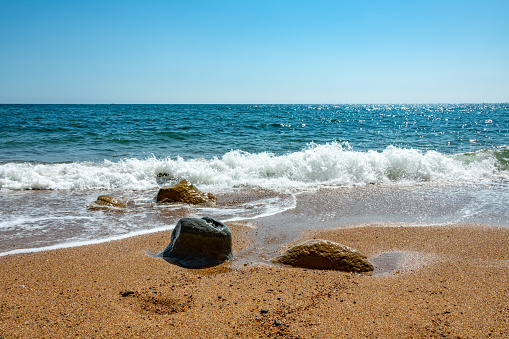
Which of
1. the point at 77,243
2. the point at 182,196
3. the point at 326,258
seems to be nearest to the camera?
the point at 326,258

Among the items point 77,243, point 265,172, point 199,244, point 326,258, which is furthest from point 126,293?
point 265,172

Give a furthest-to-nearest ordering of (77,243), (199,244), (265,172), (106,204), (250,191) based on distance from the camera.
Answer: (265,172) → (250,191) → (106,204) → (77,243) → (199,244)

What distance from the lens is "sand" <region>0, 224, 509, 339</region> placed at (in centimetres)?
293

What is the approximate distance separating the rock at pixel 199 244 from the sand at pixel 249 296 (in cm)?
19

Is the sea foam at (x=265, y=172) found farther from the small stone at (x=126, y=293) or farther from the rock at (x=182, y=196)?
the small stone at (x=126, y=293)

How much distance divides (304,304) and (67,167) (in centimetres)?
946

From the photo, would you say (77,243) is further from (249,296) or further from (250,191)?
(250,191)

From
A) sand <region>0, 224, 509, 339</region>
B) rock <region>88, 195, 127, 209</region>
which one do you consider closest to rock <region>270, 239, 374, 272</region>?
sand <region>0, 224, 509, 339</region>

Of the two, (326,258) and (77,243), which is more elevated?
(326,258)

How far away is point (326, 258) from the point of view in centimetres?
428

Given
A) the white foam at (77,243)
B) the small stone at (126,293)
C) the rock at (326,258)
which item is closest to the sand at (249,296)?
the small stone at (126,293)

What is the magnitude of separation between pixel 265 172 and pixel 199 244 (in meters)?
6.24

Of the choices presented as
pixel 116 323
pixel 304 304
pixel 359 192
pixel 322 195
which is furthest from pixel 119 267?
pixel 359 192

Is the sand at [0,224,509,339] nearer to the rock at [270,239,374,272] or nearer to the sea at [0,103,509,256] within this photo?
the rock at [270,239,374,272]
